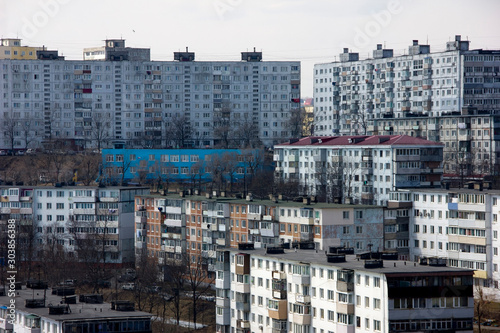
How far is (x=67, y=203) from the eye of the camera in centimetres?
9531

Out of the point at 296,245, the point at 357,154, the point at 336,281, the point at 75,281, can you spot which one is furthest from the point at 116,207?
the point at 336,281

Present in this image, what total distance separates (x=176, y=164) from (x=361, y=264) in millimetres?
67072

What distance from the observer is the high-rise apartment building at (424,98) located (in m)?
110

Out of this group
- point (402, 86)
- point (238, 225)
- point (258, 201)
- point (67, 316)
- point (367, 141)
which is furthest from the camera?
point (402, 86)

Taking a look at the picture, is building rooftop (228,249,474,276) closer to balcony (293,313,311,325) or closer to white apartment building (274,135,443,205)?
balcony (293,313,311,325)

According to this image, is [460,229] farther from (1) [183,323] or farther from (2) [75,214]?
(2) [75,214]

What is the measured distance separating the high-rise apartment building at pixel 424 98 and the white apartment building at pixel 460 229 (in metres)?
26.8

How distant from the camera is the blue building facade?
11656 cm

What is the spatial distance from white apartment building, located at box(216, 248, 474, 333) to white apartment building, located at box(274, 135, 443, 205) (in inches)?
1082

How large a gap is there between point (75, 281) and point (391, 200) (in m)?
24.0

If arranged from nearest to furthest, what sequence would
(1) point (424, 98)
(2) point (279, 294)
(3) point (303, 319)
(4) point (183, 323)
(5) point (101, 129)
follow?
(3) point (303, 319)
(2) point (279, 294)
(4) point (183, 323)
(1) point (424, 98)
(5) point (101, 129)

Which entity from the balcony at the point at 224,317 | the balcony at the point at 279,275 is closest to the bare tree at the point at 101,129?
the balcony at the point at 224,317

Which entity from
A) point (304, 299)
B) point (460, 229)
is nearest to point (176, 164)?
point (460, 229)

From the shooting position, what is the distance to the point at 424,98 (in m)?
132
